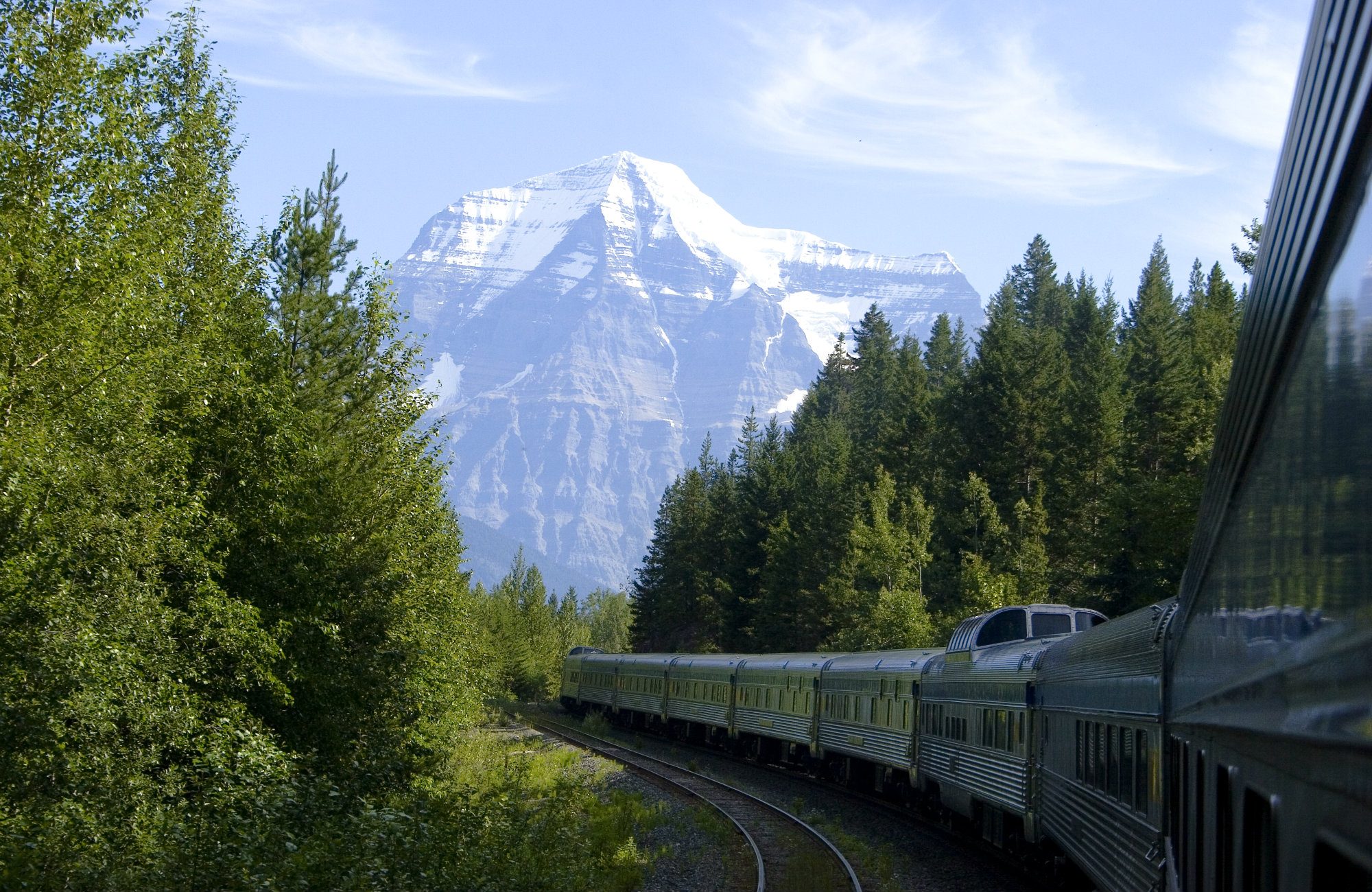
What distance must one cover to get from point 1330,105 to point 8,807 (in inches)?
589

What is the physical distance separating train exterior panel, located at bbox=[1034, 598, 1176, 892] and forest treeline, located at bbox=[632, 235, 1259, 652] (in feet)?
77.2

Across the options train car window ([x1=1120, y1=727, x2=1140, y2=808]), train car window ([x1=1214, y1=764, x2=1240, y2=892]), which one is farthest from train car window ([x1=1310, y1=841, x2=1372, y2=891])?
train car window ([x1=1120, y1=727, x2=1140, y2=808])

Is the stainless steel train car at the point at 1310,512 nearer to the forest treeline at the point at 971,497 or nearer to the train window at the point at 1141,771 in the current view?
the train window at the point at 1141,771

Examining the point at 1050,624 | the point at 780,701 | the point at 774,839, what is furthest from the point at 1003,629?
the point at 780,701

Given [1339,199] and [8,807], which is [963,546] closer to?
[8,807]

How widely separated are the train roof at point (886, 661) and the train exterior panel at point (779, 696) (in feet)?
3.19

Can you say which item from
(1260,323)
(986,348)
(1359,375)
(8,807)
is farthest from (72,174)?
(986,348)

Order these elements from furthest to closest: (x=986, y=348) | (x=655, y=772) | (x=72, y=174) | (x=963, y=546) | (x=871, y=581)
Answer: (x=986, y=348) → (x=963, y=546) → (x=871, y=581) → (x=655, y=772) → (x=72, y=174)

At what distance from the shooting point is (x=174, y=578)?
20.4m

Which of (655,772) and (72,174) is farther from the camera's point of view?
(655,772)

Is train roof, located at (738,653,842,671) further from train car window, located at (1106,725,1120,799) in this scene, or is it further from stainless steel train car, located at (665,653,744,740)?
train car window, located at (1106,725,1120,799)

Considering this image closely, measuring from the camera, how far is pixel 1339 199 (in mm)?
2582

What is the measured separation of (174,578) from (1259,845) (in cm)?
1887

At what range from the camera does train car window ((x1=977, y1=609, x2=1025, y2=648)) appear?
2422 centimetres
